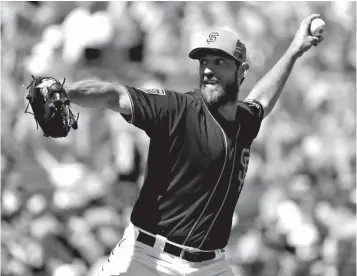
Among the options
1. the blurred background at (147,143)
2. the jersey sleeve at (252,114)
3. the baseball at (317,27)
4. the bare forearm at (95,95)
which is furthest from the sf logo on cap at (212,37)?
the blurred background at (147,143)

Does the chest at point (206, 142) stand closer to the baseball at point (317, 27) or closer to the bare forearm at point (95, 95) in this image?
the bare forearm at point (95, 95)

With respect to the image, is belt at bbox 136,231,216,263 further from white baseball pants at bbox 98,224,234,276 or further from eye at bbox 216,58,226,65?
eye at bbox 216,58,226,65

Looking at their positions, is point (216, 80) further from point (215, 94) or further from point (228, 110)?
point (228, 110)

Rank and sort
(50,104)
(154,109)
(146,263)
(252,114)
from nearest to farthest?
(50,104)
(154,109)
(146,263)
(252,114)

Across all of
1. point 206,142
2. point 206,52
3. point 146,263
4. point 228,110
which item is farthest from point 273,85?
point 146,263

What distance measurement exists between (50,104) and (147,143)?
3246 millimetres

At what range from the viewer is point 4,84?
6.16 m

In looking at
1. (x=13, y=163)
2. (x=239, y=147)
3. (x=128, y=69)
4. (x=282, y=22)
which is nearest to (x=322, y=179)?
(x=282, y=22)

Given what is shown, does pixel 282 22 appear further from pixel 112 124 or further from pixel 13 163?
pixel 13 163

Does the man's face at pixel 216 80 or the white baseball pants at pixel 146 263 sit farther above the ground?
the man's face at pixel 216 80

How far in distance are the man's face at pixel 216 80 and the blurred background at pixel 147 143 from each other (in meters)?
2.57

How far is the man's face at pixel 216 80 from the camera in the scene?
12.3ft

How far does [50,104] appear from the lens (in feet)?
10.5

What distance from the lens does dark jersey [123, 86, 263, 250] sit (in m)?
3.64
